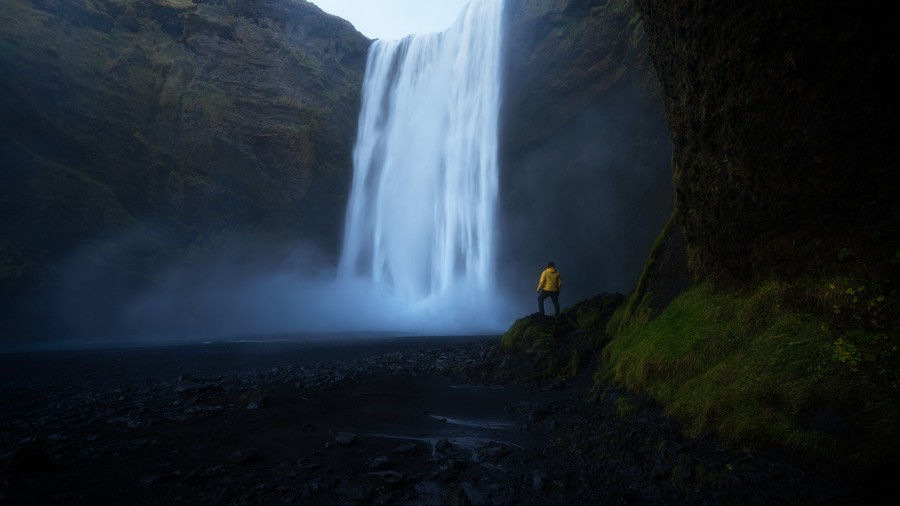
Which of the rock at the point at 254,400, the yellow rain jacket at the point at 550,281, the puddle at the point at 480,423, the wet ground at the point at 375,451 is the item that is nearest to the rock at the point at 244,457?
the wet ground at the point at 375,451

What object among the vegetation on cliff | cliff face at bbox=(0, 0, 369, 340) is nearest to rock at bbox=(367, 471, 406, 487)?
the vegetation on cliff

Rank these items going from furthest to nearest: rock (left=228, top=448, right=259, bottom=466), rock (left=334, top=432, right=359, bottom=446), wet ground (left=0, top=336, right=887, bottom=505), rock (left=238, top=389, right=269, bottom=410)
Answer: rock (left=238, top=389, right=269, bottom=410), rock (left=334, top=432, right=359, bottom=446), rock (left=228, top=448, right=259, bottom=466), wet ground (left=0, top=336, right=887, bottom=505)

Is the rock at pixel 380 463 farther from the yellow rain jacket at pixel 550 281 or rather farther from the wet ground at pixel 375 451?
the yellow rain jacket at pixel 550 281

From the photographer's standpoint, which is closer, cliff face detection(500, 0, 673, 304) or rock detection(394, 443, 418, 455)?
rock detection(394, 443, 418, 455)

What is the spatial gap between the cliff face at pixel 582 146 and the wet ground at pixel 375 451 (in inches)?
887

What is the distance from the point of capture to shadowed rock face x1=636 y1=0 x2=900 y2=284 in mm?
3844

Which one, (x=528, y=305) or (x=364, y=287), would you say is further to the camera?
(x=364, y=287)

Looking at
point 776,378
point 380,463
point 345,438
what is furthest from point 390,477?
point 776,378

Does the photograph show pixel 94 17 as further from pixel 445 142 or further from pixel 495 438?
pixel 495 438

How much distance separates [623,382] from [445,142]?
33.4 meters

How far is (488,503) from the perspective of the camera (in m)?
4.02

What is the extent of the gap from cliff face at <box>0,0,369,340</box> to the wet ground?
2257cm

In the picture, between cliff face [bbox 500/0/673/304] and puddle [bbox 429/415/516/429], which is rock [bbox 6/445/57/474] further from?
cliff face [bbox 500/0/673/304]

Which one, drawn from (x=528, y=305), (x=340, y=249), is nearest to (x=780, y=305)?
(x=528, y=305)
